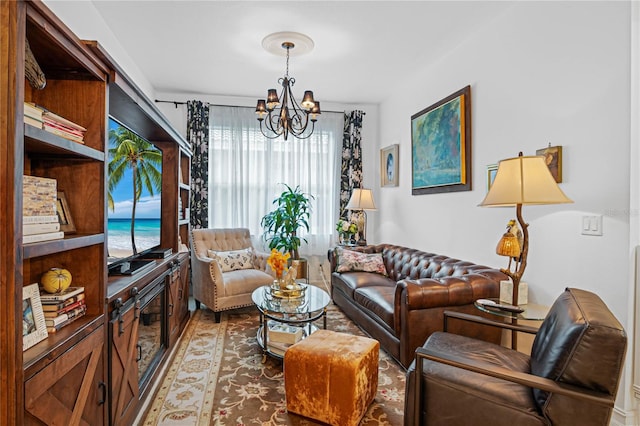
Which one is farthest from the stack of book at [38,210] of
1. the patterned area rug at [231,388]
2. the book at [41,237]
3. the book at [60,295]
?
the patterned area rug at [231,388]

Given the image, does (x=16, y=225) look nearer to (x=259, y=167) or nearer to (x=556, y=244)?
(x=556, y=244)

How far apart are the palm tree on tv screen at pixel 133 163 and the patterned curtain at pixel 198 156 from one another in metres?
1.96

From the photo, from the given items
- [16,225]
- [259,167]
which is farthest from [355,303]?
[16,225]

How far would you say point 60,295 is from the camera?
143 centimetres

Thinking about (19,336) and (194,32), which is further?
(194,32)

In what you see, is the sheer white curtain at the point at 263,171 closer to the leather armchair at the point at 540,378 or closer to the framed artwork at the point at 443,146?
the framed artwork at the point at 443,146

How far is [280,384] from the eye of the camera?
2.47 metres

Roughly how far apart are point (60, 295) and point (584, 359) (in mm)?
2069

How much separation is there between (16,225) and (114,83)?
938 mm

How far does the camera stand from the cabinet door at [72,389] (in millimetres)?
1138

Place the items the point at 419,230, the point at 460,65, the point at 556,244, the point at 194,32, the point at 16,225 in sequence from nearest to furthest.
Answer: the point at 16,225 < the point at 556,244 < the point at 194,32 < the point at 460,65 < the point at 419,230

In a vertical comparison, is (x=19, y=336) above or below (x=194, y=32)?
below

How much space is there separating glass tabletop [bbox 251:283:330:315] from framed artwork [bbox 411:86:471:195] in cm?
174

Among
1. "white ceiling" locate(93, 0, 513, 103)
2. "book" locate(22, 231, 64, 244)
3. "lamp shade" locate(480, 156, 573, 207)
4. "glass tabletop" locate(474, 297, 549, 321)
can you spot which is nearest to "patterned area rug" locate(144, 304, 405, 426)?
"glass tabletop" locate(474, 297, 549, 321)
